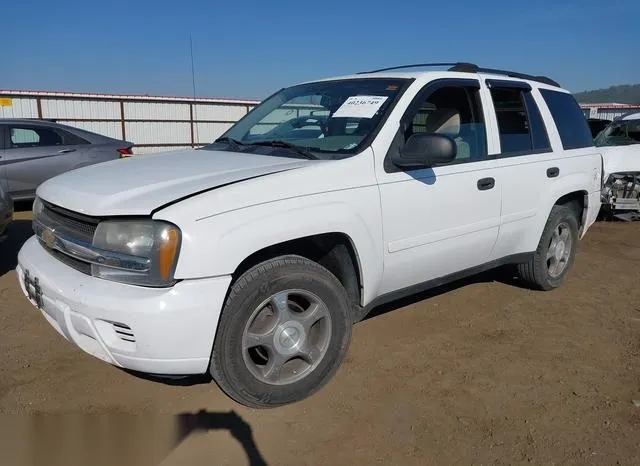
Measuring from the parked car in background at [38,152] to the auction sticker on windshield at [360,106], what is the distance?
6.20 metres

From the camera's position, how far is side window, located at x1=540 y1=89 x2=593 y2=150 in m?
4.71

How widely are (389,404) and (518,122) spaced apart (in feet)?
8.13

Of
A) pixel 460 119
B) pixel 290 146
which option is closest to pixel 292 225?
pixel 290 146

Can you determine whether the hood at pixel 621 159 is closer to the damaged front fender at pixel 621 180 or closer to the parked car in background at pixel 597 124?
the damaged front fender at pixel 621 180

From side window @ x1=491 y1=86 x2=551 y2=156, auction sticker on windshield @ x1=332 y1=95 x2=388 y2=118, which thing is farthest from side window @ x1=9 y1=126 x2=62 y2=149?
side window @ x1=491 y1=86 x2=551 y2=156

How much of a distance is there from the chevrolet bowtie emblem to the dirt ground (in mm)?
839

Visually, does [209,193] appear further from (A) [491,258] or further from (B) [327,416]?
(A) [491,258]

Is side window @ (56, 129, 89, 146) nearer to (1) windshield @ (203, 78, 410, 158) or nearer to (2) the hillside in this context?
(1) windshield @ (203, 78, 410, 158)

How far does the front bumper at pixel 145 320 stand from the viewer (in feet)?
8.07

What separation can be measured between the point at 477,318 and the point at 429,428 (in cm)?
169

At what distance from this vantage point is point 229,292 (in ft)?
8.76

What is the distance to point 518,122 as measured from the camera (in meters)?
4.30

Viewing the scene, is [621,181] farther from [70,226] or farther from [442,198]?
[70,226]

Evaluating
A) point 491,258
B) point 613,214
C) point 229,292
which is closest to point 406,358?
point 491,258
